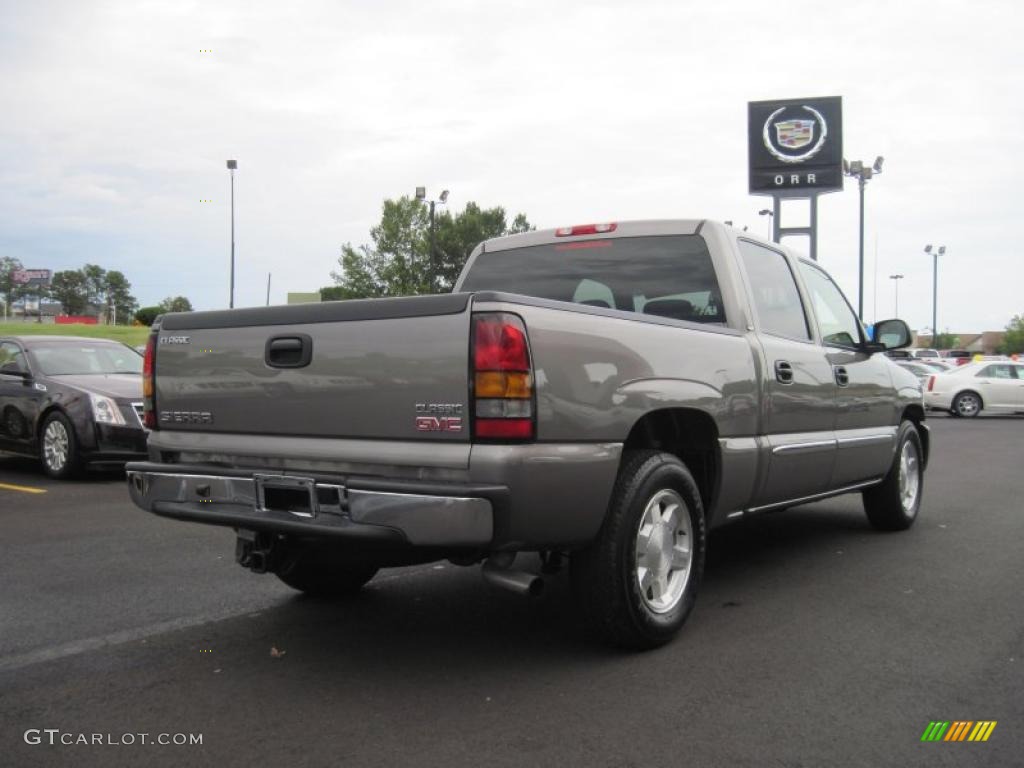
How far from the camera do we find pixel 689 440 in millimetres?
4469

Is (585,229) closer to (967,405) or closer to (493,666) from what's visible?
(493,666)

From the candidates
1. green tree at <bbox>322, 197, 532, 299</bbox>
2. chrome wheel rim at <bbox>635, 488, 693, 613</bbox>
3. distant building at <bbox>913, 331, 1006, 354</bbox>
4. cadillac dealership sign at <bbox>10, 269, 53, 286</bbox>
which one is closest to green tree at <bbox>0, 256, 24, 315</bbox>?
cadillac dealership sign at <bbox>10, 269, 53, 286</bbox>

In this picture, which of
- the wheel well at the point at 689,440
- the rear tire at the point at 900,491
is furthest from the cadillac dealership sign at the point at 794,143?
the wheel well at the point at 689,440

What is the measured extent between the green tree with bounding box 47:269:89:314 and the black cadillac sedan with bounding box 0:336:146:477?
455ft

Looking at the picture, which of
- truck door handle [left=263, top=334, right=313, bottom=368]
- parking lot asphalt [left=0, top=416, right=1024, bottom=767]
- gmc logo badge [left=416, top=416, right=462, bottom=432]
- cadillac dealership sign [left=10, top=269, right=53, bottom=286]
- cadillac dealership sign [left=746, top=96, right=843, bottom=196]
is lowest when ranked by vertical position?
parking lot asphalt [left=0, top=416, right=1024, bottom=767]

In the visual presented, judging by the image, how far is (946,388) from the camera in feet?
78.5

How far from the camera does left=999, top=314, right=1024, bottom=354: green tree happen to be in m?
100

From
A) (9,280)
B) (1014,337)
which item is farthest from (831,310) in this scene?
(9,280)

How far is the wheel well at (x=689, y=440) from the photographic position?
164 inches

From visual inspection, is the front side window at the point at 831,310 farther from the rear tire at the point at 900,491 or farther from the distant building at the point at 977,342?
the distant building at the point at 977,342

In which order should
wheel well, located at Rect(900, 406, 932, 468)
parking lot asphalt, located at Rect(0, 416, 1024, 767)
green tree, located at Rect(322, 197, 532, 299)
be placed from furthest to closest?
green tree, located at Rect(322, 197, 532, 299), wheel well, located at Rect(900, 406, 932, 468), parking lot asphalt, located at Rect(0, 416, 1024, 767)

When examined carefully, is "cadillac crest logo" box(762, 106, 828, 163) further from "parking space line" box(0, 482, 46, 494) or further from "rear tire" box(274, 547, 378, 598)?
"rear tire" box(274, 547, 378, 598)

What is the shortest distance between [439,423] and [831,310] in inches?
146

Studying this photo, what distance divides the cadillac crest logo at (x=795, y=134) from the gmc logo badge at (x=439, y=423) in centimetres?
3114
